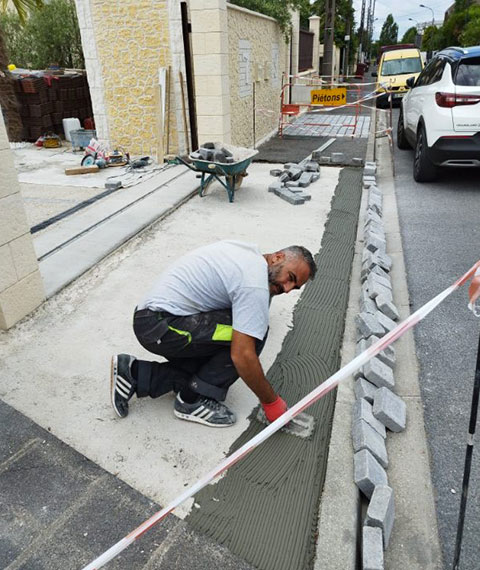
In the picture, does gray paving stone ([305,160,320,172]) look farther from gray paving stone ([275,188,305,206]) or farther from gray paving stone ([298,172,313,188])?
gray paving stone ([275,188,305,206])

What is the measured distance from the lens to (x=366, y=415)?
2.63 metres

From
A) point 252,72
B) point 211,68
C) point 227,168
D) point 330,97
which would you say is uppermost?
point 211,68

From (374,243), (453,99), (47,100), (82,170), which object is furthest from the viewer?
(47,100)

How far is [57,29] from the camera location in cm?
1412

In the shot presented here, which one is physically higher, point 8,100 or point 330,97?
point 8,100

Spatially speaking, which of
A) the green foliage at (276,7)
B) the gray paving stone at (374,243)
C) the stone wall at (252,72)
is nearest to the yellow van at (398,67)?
the green foliage at (276,7)

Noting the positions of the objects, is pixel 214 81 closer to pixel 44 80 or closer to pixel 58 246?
pixel 58 246

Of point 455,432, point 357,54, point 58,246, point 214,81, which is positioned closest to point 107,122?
point 214,81

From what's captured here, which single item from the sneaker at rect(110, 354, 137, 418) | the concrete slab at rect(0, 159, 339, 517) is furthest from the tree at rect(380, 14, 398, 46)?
the sneaker at rect(110, 354, 137, 418)

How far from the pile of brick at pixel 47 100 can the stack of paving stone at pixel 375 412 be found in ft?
33.0

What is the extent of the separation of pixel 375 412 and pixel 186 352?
3.75 feet

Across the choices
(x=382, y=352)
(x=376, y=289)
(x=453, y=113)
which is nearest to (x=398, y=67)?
(x=453, y=113)

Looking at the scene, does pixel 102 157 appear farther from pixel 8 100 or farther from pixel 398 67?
pixel 398 67

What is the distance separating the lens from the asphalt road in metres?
2.26
